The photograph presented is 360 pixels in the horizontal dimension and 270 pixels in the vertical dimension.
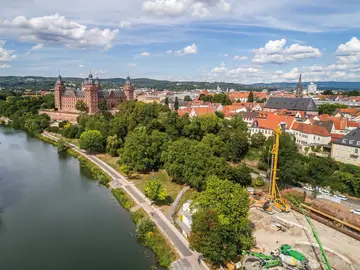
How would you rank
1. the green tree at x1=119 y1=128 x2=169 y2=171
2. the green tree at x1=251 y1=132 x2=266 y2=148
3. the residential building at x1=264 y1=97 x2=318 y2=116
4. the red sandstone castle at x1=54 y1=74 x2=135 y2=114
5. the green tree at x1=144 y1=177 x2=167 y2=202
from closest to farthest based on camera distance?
the green tree at x1=144 y1=177 x2=167 y2=202 → the green tree at x1=119 y1=128 x2=169 y2=171 → the green tree at x1=251 y1=132 x2=266 y2=148 → the residential building at x1=264 y1=97 x2=318 y2=116 → the red sandstone castle at x1=54 y1=74 x2=135 y2=114

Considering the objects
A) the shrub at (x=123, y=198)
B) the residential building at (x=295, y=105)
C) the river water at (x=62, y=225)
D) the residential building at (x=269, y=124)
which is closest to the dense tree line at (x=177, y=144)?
the residential building at (x=269, y=124)

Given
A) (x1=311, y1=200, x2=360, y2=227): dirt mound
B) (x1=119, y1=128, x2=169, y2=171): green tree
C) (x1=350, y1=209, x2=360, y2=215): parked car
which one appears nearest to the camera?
(x1=311, y1=200, x2=360, y2=227): dirt mound

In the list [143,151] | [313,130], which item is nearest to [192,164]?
[143,151]

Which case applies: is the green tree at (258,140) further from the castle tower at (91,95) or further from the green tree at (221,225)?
the castle tower at (91,95)

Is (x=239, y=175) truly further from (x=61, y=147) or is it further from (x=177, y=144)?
(x=61, y=147)

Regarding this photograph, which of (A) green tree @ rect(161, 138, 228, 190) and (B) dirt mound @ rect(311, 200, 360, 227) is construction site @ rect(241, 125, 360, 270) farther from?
(A) green tree @ rect(161, 138, 228, 190)

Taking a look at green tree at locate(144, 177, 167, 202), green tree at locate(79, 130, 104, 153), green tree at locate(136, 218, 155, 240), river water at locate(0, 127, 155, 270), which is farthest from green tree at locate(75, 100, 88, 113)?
green tree at locate(136, 218, 155, 240)
